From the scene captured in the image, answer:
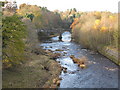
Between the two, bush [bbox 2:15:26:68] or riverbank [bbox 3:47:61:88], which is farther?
bush [bbox 2:15:26:68]

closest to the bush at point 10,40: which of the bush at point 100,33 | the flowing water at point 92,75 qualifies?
the flowing water at point 92,75

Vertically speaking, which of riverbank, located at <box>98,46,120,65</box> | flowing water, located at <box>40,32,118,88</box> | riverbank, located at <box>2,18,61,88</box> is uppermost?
riverbank, located at <box>98,46,120,65</box>

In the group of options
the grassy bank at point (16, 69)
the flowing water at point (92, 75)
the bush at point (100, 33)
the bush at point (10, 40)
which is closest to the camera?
the grassy bank at point (16, 69)

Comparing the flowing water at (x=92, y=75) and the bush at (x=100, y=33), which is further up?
the bush at (x=100, y=33)

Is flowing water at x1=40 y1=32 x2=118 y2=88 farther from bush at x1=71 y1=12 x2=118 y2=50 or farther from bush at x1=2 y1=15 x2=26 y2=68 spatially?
bush at x1=71 y1=12 x2=118 y2=50

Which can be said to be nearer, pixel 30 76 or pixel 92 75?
pixel 30 76

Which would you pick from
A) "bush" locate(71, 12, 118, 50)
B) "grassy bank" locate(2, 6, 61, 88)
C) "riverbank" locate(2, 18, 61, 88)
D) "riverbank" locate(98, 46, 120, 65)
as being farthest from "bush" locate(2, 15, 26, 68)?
"bush" locate(71, 12, 118, 50)

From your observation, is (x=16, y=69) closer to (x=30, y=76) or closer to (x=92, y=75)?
(x=30, y=76)

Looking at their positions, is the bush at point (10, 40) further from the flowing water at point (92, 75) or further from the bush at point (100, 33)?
the bush at point (100, 33)

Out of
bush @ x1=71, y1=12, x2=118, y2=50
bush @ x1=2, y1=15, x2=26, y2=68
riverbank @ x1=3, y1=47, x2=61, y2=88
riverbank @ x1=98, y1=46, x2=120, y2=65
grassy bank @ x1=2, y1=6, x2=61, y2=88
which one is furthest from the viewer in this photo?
bush @ x1=71, y1=12, x2=118, y2=50

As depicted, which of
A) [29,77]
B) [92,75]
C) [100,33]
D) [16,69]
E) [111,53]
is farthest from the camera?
[100,33]

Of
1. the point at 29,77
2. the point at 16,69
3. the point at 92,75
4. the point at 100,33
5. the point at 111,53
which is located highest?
the point at 100,33

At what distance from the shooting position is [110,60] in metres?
41.7

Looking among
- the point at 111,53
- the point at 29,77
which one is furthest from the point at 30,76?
the point at 111,53
